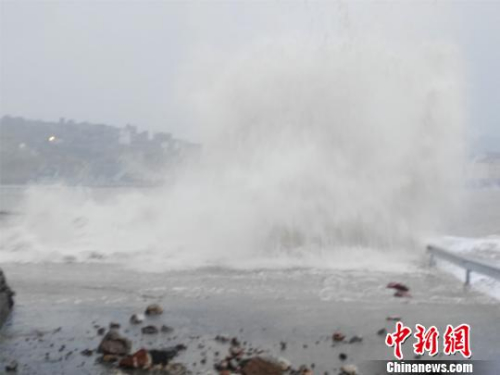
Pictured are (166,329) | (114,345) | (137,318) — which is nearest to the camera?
(114,345)

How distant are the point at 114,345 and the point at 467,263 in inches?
323

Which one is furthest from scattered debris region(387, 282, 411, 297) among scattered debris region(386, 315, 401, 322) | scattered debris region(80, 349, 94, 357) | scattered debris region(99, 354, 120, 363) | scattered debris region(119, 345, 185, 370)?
scattered debris region(80, 349, 94, 357)

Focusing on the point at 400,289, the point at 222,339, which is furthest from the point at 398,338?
the point at 400,289

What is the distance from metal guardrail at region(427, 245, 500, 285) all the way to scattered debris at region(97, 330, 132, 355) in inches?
282

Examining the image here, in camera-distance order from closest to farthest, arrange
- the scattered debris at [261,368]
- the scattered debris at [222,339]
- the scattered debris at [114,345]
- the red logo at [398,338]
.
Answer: the scattered debris at [261,368]
the scattered debris at [114,345]
the red logo at [398,338]
the scattered debris at [222,339]

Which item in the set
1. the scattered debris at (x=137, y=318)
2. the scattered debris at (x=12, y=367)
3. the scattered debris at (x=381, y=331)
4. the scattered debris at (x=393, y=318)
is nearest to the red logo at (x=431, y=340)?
the scattered debris at (x=381, y=331)

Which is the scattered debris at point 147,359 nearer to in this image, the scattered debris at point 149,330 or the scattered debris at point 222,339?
the scattered debris at point 222,339

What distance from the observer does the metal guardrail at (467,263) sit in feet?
35.0

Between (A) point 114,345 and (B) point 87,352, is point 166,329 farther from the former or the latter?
(B) point 87,352

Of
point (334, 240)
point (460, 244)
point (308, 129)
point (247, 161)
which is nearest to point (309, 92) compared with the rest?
point (308, 129)

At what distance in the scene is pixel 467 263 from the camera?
11977mm

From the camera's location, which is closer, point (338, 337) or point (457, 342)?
point (457, 342)

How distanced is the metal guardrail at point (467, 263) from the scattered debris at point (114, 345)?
7.16 meters

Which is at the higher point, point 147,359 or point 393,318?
point 393,318
